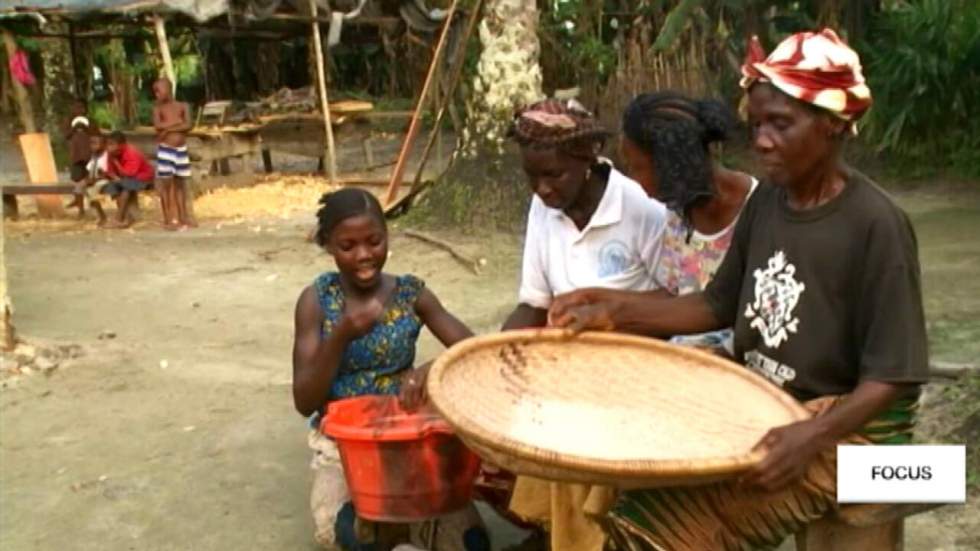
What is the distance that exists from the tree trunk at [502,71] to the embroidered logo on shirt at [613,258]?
5705 mm

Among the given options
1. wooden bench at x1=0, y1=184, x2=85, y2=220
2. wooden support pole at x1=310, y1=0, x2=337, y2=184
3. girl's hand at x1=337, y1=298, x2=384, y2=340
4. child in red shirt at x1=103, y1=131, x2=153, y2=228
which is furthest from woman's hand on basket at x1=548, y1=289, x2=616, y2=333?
wooden support pole at x1=310, y1=0, x2=337, y2=184

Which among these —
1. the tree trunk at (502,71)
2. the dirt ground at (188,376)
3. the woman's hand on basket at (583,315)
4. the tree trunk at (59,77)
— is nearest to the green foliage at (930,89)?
the dirt ground at (188,376)

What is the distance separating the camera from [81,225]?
10.4 metres

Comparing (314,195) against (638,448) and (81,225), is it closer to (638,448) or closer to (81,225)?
(81,225)

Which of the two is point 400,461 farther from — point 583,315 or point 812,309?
point 812,309

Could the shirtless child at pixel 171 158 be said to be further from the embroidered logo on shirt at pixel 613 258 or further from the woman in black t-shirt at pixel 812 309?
the woman in black t-shirt at pixel 812 309

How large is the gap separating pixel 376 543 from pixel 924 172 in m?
8.41

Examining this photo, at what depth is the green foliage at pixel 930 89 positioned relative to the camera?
9.83 m

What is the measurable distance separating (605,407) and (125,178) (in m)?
8.58

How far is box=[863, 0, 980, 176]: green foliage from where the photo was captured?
9828 mm

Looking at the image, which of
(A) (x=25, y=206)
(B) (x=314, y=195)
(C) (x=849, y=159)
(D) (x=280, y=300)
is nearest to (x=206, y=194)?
(B) (x=314, y=195)

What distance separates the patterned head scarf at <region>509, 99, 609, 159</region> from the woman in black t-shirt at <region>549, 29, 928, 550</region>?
26.6 inches

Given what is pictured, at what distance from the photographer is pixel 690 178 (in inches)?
104

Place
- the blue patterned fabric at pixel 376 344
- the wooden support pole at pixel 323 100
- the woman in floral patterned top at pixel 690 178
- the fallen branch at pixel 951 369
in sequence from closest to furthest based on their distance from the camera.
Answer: the woman in floral patterned top at pixel 690 178
the blue patterned fabric at pixel 376 344
the fallen branch at pixel 951 369
the wooden support pole at pixel 323 100
